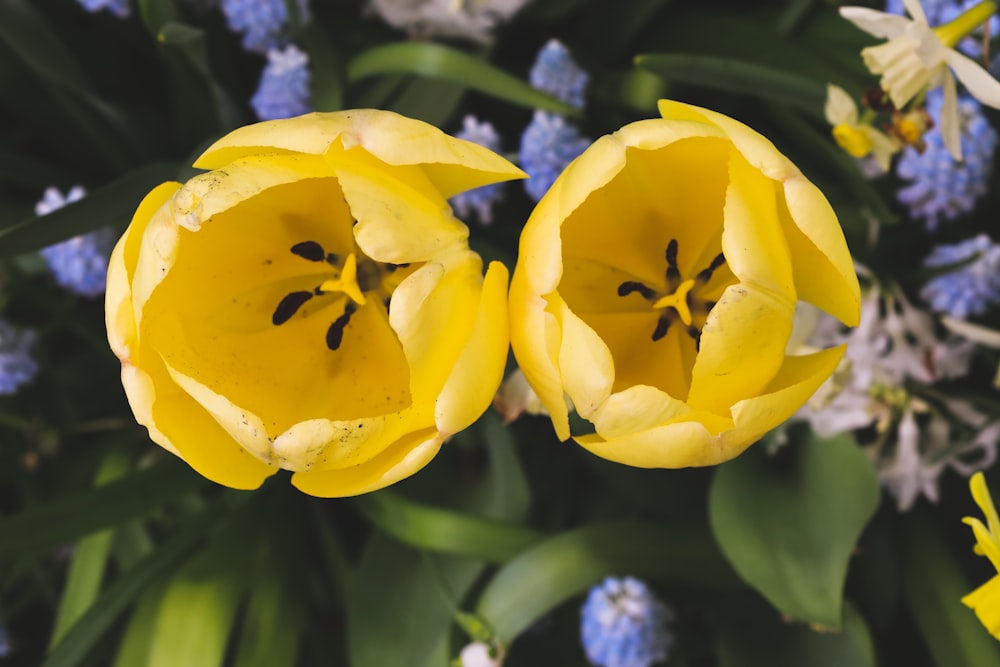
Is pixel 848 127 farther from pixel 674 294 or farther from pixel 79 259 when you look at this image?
pixel 79 259

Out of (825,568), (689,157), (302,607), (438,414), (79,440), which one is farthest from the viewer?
(79,440)

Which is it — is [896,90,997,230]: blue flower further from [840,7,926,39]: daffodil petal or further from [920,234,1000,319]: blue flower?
[840,7,926,39]: daffodil petal

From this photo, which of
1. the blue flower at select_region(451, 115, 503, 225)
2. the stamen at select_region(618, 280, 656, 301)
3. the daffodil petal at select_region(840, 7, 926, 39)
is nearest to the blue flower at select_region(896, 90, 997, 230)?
the daffodil petal at select_region(840, 7, 926, 39)

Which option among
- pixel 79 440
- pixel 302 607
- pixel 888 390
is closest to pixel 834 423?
pixel 888 390

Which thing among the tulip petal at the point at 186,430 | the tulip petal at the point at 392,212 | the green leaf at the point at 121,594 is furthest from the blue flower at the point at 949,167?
the green leaf at the point at 121,594

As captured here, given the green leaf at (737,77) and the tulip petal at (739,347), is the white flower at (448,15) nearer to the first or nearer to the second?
the green leaf at (737,77)

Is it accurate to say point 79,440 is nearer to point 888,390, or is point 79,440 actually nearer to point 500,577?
point 500,577
